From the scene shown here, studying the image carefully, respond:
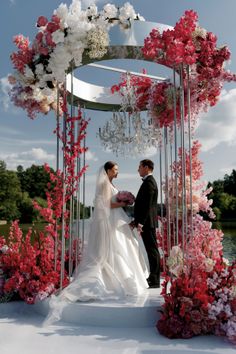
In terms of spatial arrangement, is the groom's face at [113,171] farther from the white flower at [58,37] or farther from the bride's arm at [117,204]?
the white flower at [58,37]

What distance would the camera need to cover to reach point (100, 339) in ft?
13.0

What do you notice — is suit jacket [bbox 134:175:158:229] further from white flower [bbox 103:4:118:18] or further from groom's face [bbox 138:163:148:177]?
white flower [bbox 103:4:118:18]

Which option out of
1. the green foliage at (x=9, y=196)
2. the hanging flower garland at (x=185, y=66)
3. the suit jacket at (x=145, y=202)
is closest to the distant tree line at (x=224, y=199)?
the green foliage at (x=9, y=196)

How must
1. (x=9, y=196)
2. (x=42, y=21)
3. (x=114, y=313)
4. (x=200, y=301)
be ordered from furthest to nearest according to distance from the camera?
(x=9, y=196)
(x=42, y=21)
(x=114, y=313)
(x=200, y=301)

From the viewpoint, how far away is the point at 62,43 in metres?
4.88

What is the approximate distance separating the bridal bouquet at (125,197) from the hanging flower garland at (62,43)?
160cm

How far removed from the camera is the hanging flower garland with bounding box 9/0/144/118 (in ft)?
15.9

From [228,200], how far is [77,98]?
4703 centimetres

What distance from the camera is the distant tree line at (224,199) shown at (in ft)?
164

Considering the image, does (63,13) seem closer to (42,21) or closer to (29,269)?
(42,21)

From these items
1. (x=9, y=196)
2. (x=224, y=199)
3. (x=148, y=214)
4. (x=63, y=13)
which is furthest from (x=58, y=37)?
(x=224, y=199)

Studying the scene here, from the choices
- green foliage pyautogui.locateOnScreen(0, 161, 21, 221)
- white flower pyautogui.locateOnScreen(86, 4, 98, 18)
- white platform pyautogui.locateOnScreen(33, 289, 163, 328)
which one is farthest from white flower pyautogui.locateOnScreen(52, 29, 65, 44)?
green foliage pyautogui.locateOnScreen(0, 161, 21, 221)

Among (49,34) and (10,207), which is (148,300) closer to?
(49,34)

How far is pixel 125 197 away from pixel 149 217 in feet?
1.50
